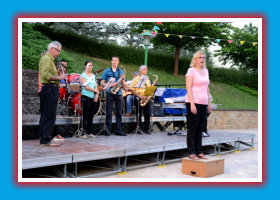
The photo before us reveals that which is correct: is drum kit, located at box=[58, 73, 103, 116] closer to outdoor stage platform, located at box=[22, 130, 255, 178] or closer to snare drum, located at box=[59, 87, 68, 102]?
snare drum, located at box=[59, 87, 68, 102]

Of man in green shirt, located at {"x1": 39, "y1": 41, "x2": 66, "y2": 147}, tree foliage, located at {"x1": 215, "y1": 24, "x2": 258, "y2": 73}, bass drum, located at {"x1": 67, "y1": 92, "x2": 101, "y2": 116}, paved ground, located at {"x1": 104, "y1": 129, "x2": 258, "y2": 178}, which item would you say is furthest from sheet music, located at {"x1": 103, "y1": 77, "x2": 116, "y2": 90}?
tree foliage, located at {"x1": 215, "y1": 24, "x2": 258, "y2": 73}

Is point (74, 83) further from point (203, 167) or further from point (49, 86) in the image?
point (203, 167)

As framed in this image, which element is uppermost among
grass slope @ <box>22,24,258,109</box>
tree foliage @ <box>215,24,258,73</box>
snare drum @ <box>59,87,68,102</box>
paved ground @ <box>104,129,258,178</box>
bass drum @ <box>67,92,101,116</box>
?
tree foliage @ <box>215,24,258,73</box>

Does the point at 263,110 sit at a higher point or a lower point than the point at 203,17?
lower

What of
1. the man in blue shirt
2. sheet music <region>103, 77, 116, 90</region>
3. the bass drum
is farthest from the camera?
the bass drum

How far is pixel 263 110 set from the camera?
3588mm

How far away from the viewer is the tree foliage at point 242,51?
2275 centimetres

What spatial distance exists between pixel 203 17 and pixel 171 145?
2.51m

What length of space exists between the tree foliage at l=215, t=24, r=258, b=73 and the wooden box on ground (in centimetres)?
1894

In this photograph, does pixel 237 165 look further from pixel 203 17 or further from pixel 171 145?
pixel 203 17

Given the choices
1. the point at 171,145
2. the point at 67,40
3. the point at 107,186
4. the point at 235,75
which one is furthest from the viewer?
the point at 235,75

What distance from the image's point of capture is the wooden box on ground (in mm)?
4285
